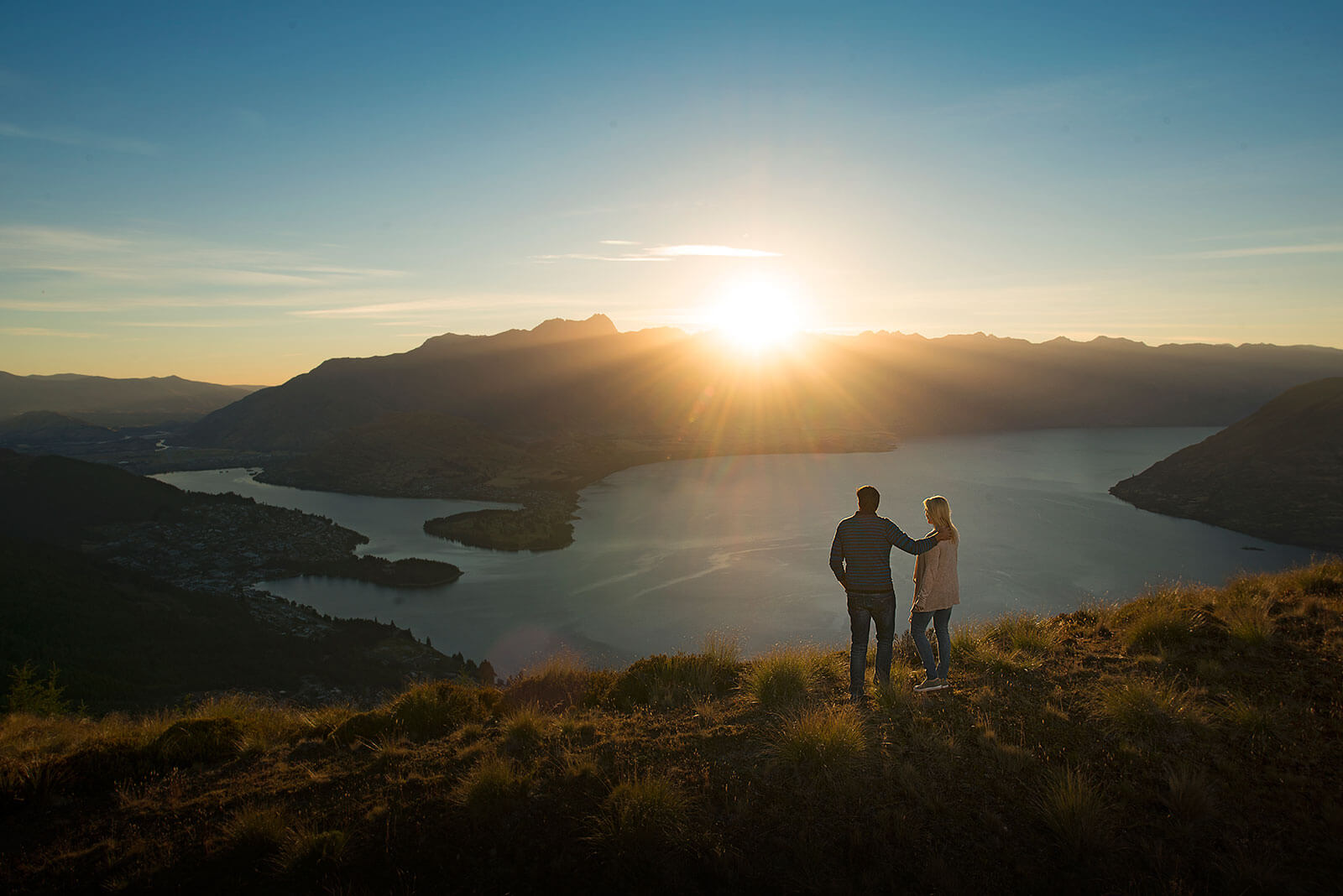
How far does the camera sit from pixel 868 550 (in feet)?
24.4

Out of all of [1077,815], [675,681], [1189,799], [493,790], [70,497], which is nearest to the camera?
[1077,815]

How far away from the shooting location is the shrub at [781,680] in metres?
8.20

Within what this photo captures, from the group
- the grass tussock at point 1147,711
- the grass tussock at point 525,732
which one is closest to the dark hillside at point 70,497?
the grass tussock at point 525,732

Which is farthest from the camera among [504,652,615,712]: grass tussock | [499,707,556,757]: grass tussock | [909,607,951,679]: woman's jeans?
[504,652,615,712]: grass tussock

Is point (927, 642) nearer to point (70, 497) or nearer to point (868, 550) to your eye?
point (868, 550)

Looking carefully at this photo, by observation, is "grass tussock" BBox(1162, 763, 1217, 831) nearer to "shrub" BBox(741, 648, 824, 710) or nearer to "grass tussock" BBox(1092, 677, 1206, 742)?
"grass tussock" BBox(1092, 677, 1206, 742)

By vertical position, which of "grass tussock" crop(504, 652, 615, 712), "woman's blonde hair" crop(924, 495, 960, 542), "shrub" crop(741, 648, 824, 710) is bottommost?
"grass tussock" crop(504, 652, 615, 712)

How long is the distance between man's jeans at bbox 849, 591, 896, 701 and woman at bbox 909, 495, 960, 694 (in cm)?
29

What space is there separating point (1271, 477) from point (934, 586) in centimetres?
11606

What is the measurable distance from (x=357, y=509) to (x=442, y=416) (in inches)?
2063

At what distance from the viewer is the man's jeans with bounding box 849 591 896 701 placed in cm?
746

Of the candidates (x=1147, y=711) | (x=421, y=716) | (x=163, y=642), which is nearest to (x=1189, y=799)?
(x=1147, y=711)

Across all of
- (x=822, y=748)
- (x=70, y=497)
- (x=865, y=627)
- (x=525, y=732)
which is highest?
(x=865, y=627)

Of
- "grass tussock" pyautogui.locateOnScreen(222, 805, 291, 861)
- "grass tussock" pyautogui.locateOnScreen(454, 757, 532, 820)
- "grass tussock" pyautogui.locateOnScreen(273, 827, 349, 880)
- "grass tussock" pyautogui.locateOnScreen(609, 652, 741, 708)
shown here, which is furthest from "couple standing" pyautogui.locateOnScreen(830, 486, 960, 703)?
"grass tussock" pyautogui.locateOnScreen(222, 805, 291, 861)
